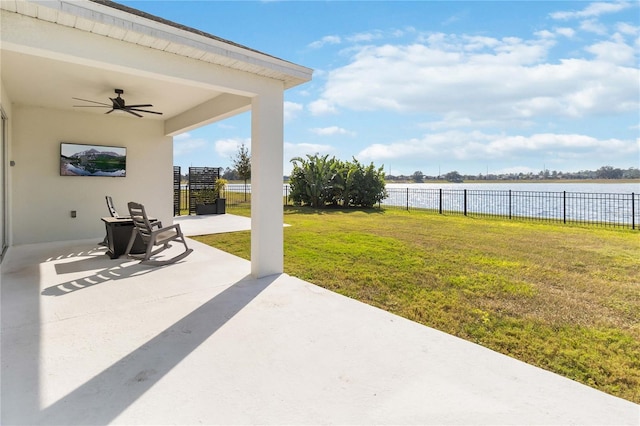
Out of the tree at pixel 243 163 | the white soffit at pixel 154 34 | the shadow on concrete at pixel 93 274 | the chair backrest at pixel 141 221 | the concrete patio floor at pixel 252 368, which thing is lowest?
the concrete patio floor at pixel 252 368

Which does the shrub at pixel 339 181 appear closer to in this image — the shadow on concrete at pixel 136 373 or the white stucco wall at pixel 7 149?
the white stucco wall at pixel 7 149

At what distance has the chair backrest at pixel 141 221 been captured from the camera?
5.79m

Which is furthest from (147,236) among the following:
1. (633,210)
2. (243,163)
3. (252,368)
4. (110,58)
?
(243,163)

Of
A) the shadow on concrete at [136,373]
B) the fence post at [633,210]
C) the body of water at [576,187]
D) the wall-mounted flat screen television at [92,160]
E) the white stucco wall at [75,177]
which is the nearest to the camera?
the shadow on concrete at [136,373]

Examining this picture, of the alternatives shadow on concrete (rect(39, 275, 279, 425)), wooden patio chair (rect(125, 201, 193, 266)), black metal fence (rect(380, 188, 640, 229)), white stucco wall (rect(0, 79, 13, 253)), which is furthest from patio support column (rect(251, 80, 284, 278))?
black metal fence (rect(380, 188, 640, 229))

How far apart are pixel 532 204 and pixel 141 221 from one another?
15212 mm

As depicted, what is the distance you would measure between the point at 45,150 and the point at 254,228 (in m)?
6.28

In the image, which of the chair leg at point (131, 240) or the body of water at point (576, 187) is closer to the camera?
the chair leg at point (131, 240)

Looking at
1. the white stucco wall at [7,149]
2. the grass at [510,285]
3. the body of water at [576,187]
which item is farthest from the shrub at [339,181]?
the white stucco wall at [7,149]

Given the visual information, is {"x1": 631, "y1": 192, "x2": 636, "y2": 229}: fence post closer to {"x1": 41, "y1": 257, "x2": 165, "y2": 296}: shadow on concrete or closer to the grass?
the grass

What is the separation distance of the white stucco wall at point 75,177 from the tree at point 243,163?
13082 millimetres

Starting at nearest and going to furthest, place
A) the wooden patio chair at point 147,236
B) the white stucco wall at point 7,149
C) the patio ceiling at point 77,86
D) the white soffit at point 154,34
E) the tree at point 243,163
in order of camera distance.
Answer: the white soffit at point 154,34, the patio ceiling at point 77,86, the wooden patio chair at point 147,236, the white stucco wall at point 7,149, the tree at point 243,163

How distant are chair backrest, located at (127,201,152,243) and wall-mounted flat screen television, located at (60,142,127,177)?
343cm

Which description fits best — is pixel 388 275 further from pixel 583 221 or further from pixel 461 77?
pixel 583 221
